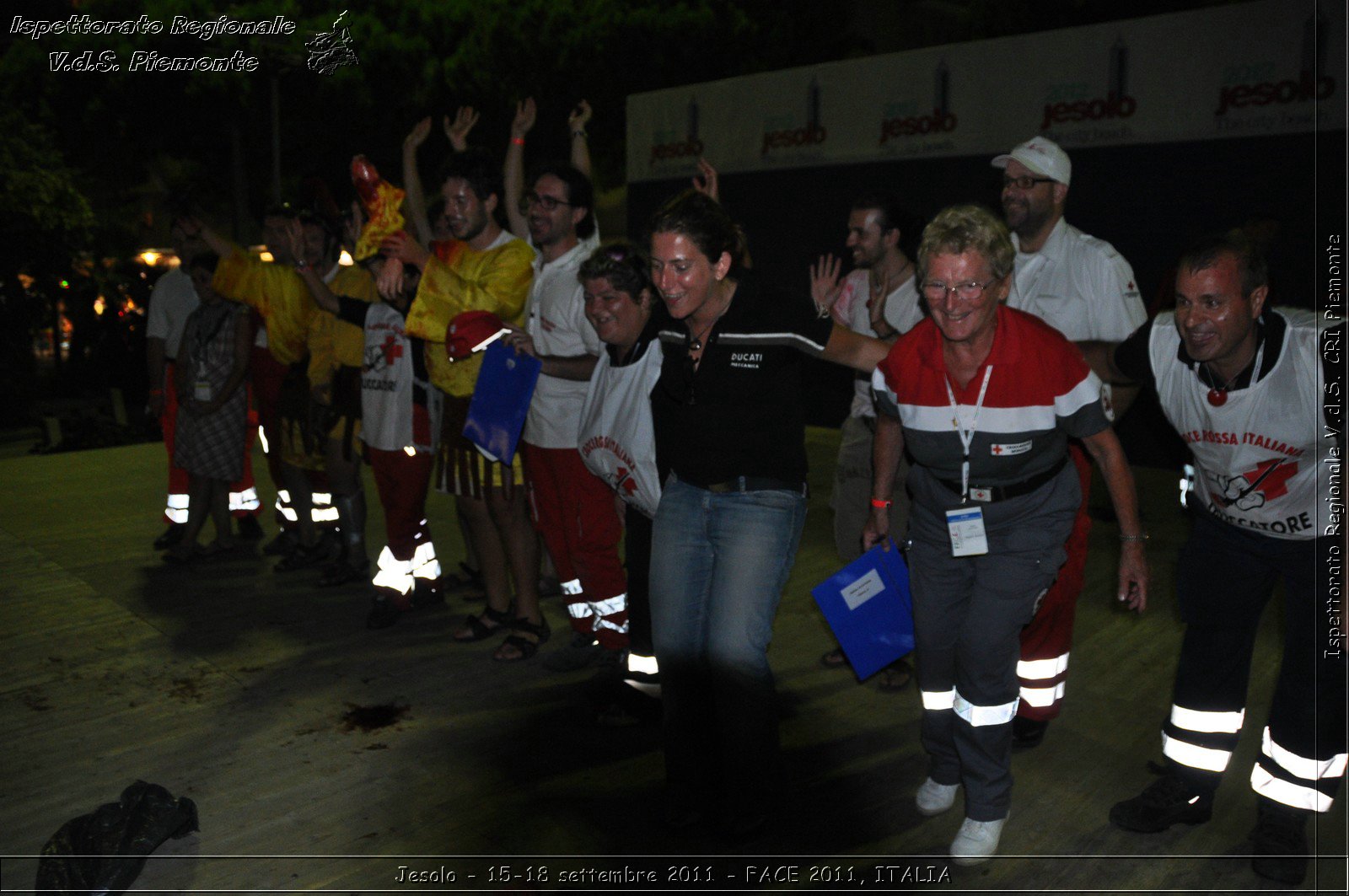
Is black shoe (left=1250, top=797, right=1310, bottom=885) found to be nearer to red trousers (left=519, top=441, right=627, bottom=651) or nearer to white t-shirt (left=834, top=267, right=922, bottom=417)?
white t-shirt (left=834, top=267, right=922, bottom=417)

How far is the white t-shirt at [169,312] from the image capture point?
24.2 feet

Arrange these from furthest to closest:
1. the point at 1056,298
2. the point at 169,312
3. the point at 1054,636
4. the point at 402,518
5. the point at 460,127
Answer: the point at 169,312 → the point at 460,127 → the point at 402,518 → the point at 1056,298 → the point at 1054,636

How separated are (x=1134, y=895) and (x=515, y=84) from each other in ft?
82.5

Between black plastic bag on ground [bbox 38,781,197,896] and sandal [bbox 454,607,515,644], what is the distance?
5.83 ft

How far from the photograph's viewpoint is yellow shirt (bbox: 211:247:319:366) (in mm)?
6125

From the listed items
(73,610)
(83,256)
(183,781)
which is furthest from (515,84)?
(183,781)

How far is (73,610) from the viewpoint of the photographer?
5.78m

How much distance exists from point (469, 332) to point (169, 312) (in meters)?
3.85

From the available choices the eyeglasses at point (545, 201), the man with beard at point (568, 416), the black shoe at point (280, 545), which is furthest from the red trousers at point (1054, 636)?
the black shoe at point (280, 545)

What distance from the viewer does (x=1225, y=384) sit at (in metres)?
3.19

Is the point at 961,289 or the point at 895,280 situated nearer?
the point at 961,289

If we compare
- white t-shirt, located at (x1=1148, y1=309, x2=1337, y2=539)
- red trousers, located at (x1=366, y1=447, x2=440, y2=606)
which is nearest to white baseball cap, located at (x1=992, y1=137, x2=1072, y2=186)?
white t-shirt, located at (x1=1148, y1=309, x2=1337, y2=539)

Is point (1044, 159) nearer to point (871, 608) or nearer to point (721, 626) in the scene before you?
point (871, 608)

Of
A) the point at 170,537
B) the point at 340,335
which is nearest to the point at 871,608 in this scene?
the point at 340,335
